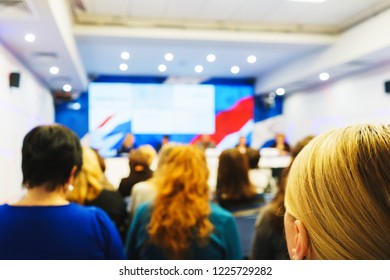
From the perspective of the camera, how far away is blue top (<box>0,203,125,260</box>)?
88 cm

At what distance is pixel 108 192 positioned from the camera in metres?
1.66

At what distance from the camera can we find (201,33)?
1473 mm

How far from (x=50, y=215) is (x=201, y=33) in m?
0.91

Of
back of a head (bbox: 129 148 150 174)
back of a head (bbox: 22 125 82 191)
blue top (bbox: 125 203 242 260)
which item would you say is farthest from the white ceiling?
blue top (bbox: 125 203 242 260)

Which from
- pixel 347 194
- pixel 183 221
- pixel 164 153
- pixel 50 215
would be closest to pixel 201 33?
pixel 164 153

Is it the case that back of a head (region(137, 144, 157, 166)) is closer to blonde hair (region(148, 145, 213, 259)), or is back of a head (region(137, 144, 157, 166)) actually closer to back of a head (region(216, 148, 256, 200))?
back of a head (region(216, 148, 256, 200))

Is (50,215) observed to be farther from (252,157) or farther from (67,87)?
(252,157)

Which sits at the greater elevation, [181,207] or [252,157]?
[252,157]

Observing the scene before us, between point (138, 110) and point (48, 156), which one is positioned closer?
point (48, 156)

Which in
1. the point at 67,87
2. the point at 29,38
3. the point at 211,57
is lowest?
the point at 67,87

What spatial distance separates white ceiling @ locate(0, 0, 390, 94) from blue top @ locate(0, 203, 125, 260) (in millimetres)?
402
